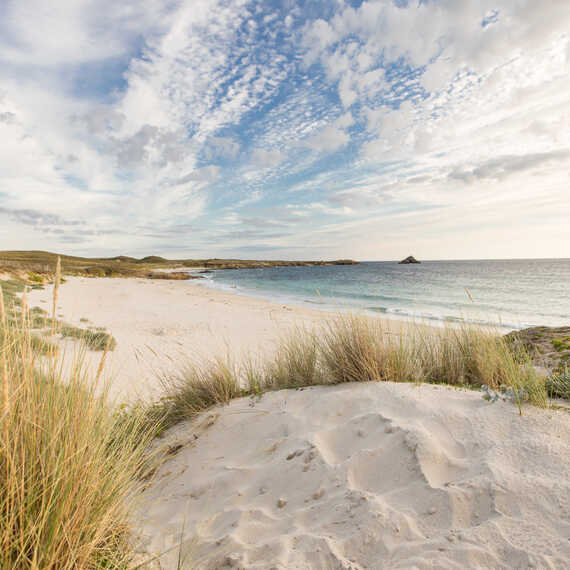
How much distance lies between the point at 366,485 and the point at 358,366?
181 cm

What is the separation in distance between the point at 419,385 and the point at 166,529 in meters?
→ 2.61

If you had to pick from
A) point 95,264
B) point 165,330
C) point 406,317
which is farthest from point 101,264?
point 406,317

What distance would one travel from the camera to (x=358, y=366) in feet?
13.1

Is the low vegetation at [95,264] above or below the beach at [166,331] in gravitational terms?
above

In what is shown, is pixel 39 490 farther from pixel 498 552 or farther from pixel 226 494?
pixel 498 552

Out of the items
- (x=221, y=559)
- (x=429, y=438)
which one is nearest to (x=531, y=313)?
(x=429, y=438)

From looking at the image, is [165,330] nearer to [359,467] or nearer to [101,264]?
[359,467]

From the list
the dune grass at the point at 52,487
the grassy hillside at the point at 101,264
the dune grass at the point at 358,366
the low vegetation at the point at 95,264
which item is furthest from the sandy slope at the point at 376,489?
the grassy hillside at the point at 101,264

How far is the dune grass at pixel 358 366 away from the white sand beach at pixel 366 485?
331 millimetres

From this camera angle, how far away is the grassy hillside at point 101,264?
35.1 meters

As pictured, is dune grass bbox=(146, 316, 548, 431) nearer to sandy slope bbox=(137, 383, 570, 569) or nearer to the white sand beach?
the white sand beach

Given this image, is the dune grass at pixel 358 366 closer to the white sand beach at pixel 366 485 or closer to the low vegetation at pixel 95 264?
the white sand beach at pixel 366 485

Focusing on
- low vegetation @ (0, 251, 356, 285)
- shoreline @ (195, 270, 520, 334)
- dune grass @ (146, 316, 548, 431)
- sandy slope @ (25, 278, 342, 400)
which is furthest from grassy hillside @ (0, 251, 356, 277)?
dune grass @ (146, 316, 548, 431)

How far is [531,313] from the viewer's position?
18.6 meters
